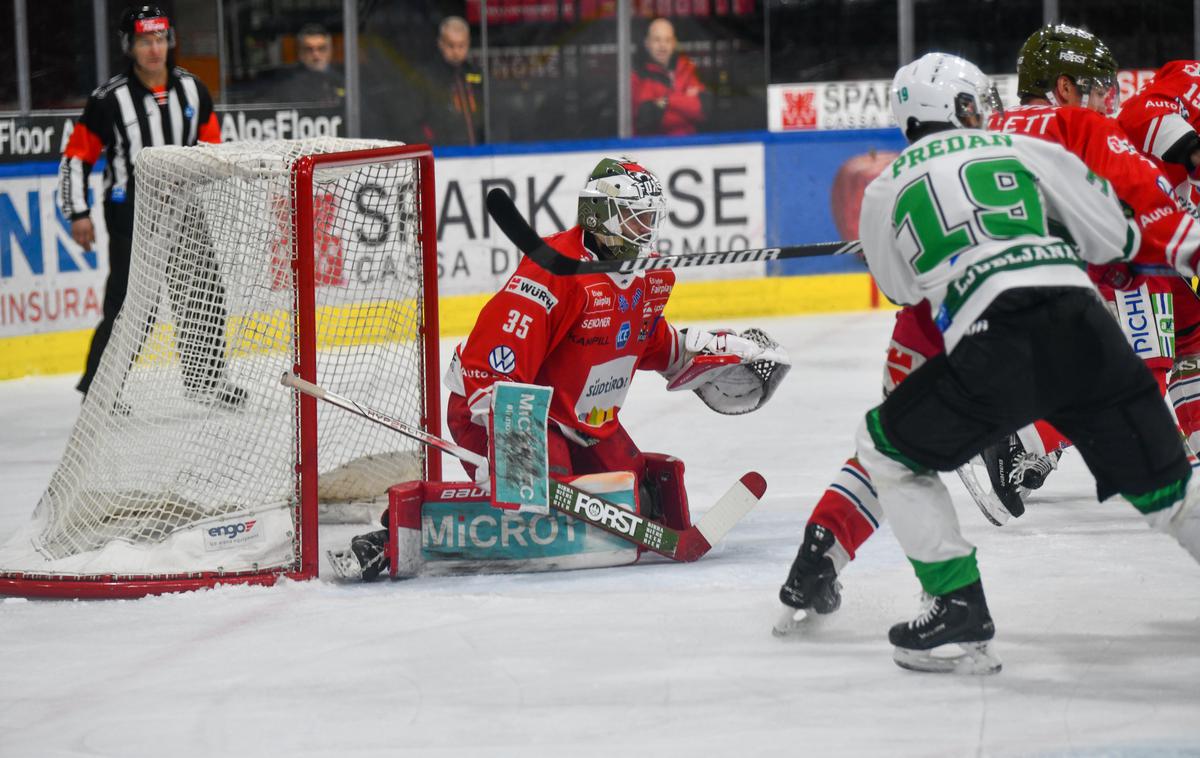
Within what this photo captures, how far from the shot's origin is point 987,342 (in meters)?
2.53

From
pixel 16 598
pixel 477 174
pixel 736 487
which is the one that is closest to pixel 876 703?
pixel 736 487

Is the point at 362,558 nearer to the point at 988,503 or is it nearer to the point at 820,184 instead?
the point at 988,503

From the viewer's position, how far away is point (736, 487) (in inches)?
138

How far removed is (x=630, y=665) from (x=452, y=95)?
21.3ft

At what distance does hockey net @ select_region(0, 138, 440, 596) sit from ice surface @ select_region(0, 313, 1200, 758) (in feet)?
0.56

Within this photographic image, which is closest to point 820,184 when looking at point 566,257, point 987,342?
point 566,257

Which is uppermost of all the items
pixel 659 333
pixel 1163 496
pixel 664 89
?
pixel 664 89

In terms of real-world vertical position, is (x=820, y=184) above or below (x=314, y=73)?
below

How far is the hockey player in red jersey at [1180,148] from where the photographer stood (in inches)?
146

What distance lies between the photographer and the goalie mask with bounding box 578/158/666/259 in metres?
3.46

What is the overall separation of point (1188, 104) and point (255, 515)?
7.31 ft

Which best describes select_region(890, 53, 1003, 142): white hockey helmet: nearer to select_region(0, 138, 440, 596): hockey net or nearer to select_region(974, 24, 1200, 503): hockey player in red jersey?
select_region(974, 24, 1200, 503): hockey player in red jersey

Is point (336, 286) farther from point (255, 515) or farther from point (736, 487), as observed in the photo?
point (736, 487)

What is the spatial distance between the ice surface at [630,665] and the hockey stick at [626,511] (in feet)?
0.19
